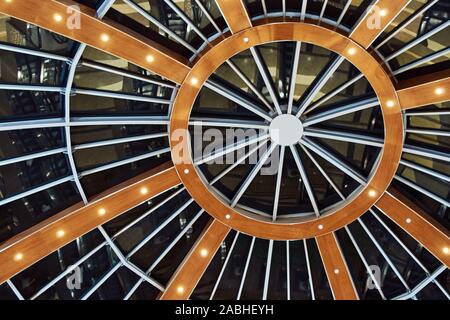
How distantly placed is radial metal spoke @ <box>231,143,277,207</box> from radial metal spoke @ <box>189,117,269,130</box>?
0.67m

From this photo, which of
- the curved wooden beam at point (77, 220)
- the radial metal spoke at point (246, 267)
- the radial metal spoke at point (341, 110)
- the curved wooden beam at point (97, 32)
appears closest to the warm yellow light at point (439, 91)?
the radial metal spoke at point (341, 110)

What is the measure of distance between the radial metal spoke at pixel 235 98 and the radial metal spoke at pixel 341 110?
3.69 feet

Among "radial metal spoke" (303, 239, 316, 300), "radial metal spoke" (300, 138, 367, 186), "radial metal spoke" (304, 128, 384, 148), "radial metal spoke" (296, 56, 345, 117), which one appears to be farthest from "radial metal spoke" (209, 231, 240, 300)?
"radial metal spoke" (296, 56, 345, 117)

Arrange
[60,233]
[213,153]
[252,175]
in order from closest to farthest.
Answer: [60,233] → [252,175] → [213,153]

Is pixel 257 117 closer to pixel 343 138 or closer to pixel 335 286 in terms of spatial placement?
pixel 343 138

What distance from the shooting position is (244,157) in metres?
16.2

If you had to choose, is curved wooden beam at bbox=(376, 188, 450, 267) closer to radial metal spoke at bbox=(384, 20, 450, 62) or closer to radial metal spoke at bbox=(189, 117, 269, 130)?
radial metal spoke at bbox=(384, 20, 450, 62)

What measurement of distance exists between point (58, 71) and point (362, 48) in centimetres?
745

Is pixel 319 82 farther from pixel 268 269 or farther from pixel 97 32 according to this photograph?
pixel 268 269

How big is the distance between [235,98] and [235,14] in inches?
96.3

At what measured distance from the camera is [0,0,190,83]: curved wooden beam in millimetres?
12883

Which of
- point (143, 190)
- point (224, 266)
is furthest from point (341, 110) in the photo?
point (224, 266)

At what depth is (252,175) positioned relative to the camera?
1620 cm

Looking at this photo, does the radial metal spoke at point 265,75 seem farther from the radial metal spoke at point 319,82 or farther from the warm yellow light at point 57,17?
the warm yellow light at point 57,17
